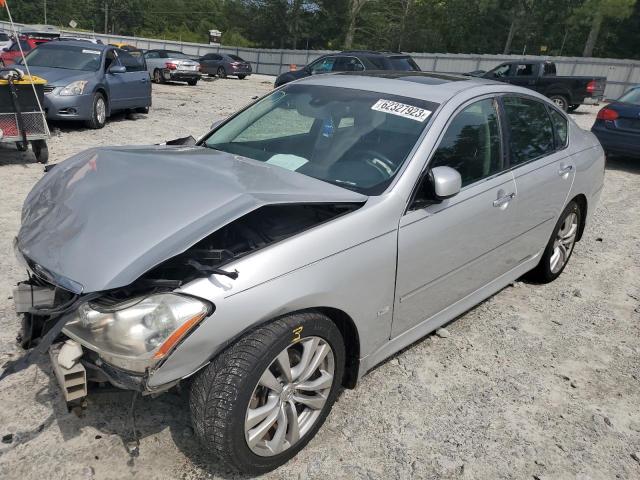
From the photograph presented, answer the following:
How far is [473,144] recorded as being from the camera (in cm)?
324

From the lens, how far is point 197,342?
1965 millimetres

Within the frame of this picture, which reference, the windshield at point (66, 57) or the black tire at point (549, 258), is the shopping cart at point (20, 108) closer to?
the windshield at point (66, 57)

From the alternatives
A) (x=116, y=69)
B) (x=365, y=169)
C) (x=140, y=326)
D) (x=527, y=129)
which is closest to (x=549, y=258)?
(x=527, y=129)

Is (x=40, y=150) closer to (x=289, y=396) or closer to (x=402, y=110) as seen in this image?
(x=402, y=110)

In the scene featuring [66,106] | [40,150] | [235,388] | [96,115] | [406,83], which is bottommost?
[96,115]

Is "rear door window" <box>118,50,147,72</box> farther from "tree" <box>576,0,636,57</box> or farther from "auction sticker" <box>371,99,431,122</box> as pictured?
"tree" <box>576,0,636,57</box>

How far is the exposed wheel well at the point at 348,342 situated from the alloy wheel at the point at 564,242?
8.39 ft

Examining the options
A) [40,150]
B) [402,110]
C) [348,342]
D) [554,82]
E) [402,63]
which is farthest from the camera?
[554,82]

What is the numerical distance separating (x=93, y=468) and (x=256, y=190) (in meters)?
1.41

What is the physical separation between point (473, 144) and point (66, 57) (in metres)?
9.48

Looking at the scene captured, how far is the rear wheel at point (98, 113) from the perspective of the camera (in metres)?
9.62

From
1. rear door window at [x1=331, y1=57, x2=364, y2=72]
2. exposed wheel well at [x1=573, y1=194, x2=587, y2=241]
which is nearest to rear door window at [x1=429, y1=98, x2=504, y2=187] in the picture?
exposed wheel well at [x1=573, y1=194, x2=587, y2=241]

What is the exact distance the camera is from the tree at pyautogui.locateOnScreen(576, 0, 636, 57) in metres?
39.2

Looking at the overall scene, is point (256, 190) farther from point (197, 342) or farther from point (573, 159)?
point (573, 159)
